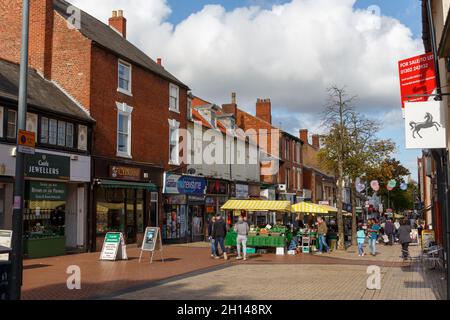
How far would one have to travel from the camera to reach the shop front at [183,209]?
90.8 feet

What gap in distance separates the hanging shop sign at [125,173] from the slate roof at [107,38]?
17.7 ft

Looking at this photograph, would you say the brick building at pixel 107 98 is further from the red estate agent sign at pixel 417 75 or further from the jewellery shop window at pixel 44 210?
the red estate agent sign at pixel 417 75

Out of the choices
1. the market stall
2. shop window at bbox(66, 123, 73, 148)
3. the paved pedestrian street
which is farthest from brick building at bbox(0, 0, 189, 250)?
the market stall

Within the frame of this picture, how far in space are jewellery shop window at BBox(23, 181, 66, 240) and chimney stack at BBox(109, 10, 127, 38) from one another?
1341cm

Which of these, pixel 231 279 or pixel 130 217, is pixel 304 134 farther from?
pixel 231 279

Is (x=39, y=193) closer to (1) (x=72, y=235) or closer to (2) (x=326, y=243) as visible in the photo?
(1) (x=72, y=235)

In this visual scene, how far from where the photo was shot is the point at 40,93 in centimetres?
2031

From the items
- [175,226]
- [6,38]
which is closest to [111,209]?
[175,226]

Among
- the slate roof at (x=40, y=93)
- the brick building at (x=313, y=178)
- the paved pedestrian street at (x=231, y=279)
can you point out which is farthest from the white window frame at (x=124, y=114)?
the brick building at (x=313, y=178)

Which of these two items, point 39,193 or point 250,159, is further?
point 250,159

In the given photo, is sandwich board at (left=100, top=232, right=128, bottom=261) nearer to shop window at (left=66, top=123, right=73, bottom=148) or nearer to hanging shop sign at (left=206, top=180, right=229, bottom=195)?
shop window at (left=66, top=123, right=73, bottom=148)

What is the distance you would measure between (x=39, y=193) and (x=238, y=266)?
795 centimetres

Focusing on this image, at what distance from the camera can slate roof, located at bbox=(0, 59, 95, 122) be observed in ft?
60.5
